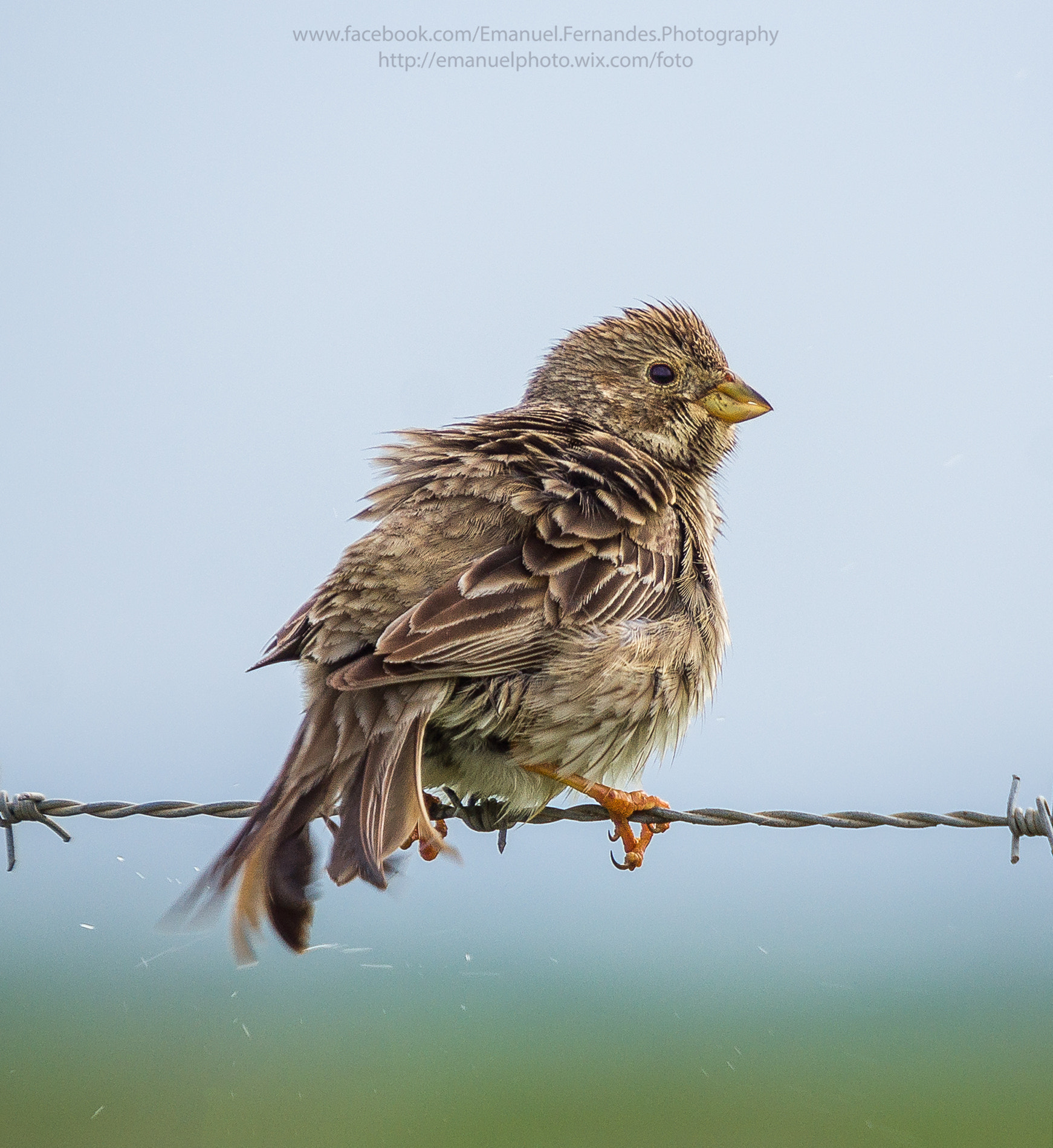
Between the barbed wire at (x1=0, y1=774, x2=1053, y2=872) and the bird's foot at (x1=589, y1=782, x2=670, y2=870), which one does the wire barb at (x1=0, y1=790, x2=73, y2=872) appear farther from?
the bird's foot at (x1=589, y1=782, x2=670, y2=870)

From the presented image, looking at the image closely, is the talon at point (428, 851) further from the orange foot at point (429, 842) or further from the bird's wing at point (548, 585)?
the bird's wing at point (548, 585)

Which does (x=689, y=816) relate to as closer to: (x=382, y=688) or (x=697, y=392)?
(x=382, y=688)

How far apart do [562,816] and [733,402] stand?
2085 millimetres

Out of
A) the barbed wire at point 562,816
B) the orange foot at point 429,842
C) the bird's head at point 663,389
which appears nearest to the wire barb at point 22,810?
the barbed wire at point 562,816

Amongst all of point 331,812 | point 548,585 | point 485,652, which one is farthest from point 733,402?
point 331,812

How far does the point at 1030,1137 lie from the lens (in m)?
10.7

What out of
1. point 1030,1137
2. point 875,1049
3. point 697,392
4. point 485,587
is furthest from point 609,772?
point 875,1049

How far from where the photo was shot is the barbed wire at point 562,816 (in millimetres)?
3322

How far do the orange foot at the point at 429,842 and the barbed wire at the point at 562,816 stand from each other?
14 millimetres

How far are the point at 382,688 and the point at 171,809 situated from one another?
692 millimetres

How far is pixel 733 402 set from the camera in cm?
538

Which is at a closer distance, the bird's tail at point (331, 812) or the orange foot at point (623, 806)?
the bird's tail at point (331, 812)

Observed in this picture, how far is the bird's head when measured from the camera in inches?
211

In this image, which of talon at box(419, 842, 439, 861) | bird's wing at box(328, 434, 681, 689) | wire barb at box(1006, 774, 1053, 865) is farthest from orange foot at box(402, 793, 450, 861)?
wire barb at box(1006, 774, 1053, 865)
